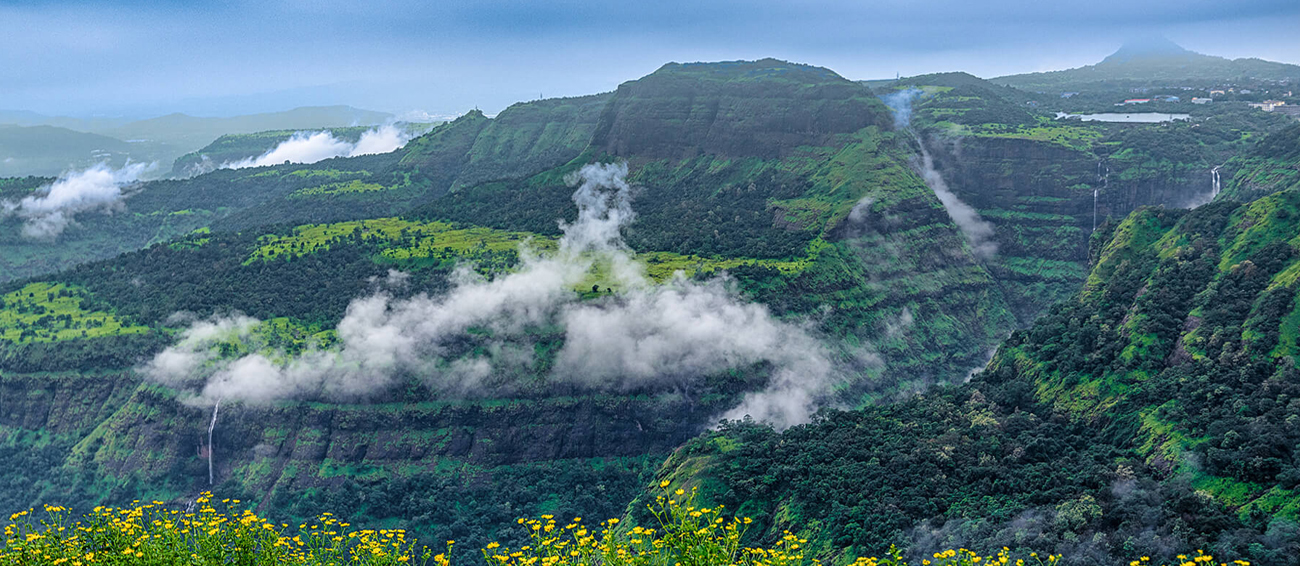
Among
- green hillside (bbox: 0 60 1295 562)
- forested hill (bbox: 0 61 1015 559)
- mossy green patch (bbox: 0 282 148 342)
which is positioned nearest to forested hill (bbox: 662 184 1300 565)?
green hillside (bbox: 0 60 1295 562)

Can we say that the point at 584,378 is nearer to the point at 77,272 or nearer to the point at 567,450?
the point at 567,450

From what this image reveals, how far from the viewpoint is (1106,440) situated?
8619 cm

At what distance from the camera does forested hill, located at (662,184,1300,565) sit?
215 feet

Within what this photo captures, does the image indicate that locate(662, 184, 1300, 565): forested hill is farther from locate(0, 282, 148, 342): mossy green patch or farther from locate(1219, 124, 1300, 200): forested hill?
locate(0, 282, 148, 342): mossy green patch

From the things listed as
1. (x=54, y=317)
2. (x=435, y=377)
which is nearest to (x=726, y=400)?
(x=435, y=377)

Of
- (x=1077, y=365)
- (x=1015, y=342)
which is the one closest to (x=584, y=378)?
(x=1015, y=342)

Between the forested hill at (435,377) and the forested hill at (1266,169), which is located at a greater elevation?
the forested hill at (1266,169)

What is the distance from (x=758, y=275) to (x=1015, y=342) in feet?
179

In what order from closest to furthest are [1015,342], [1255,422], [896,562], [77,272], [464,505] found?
1. [896,562]
2. [1255,422]
3. [1015,342]
4. [464,505]
5. [77,272]

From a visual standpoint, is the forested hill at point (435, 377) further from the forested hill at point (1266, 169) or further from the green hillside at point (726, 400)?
the forested hill at point (1266, 169)

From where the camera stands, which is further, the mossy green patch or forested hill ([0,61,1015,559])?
the mossy green patch

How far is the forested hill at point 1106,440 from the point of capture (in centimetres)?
6562

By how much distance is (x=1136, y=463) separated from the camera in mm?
77188

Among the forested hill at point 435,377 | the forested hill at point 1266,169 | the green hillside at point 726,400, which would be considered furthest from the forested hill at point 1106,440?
the forested hill at point 1266,169
